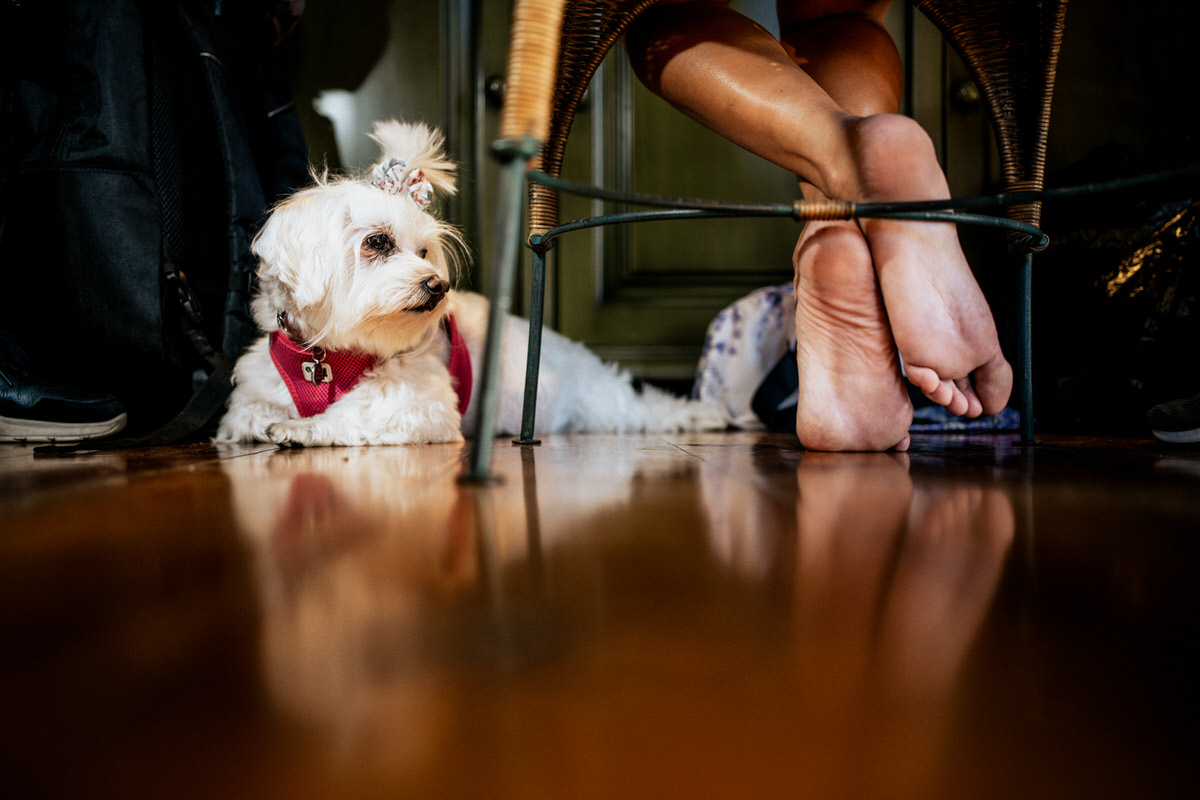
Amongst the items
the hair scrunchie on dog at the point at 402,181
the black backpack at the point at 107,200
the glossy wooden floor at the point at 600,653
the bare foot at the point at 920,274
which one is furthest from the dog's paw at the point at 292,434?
the bare foot at the point at 920,274

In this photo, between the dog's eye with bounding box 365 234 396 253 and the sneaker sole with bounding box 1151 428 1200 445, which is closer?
the sneaker sole with bounding box 1151 428 1200 445

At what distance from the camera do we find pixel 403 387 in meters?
1.14

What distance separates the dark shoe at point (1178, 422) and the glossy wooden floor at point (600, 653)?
0.65m

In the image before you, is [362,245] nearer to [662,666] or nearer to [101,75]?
[101,75]

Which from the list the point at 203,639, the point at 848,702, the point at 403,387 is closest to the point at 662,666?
the point at 848,702

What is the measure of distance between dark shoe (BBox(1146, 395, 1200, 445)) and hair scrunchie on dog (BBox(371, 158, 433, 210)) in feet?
3.87

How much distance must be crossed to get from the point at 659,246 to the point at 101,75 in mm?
1238

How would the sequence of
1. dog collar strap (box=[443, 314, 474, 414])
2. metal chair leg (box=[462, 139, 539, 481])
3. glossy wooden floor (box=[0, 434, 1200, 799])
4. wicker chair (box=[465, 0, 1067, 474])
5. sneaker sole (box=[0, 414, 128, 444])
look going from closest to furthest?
glossy wooden floor (box=[0, 434, 1200, 799]) → metal chair leg (box=[462, 139, 539, 481]) → wicker chair (box=[465, 0, 1067, 474]) → sneaker sole (box=[0, 414, 128, 444]) → dog collar strap (box=[443, 314, 474, 414])

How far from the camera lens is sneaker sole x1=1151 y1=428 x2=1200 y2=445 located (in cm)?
91

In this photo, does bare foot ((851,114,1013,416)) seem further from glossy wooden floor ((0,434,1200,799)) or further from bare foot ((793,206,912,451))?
glossy wooden floor ((0,434,1200,799))

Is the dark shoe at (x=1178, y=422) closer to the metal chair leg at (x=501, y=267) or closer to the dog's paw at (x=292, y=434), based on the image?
the metal chair leg at (x=501, y=267)

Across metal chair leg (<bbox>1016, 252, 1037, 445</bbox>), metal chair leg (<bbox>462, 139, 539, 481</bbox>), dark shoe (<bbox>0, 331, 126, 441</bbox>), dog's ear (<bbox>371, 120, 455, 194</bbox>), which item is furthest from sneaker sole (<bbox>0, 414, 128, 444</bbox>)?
metal chair leg (<bbox>1016, 252, 1037, 445</bbox>)

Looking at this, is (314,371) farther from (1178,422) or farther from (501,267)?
(1178,422)

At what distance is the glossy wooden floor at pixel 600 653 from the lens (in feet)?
0.54
